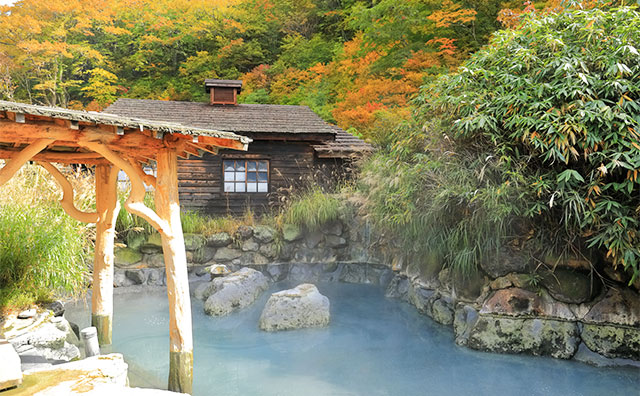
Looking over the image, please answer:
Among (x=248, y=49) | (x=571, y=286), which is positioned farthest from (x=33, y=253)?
(x=248, y=49)

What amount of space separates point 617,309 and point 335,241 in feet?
18.2

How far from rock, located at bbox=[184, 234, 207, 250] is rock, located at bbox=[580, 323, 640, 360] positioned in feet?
23.5

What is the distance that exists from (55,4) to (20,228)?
16346 millimetres

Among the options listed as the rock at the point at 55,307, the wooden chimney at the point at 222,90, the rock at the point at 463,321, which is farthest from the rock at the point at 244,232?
the wooden chimney at the point at 222,90

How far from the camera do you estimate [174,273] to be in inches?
162


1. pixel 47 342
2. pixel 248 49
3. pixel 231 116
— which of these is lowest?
pixel 47 342

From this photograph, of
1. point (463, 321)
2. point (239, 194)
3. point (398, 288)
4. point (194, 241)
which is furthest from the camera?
point (239, 194)

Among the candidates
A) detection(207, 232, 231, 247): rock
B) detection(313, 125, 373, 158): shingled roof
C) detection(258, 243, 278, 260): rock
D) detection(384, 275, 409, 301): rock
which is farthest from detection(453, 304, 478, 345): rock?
detection(313, 125, 373, 158): shingled roof

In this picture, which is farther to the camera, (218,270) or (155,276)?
(155,276)

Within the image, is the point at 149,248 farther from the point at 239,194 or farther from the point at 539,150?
the point at 539,150

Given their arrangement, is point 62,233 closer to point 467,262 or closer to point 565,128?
point 467,262

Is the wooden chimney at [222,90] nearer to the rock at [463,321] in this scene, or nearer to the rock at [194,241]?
the rock at [194,241]

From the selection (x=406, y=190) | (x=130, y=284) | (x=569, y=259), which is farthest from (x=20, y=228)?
(x=569, y=259)

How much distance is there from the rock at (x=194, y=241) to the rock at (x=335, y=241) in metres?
2.73
